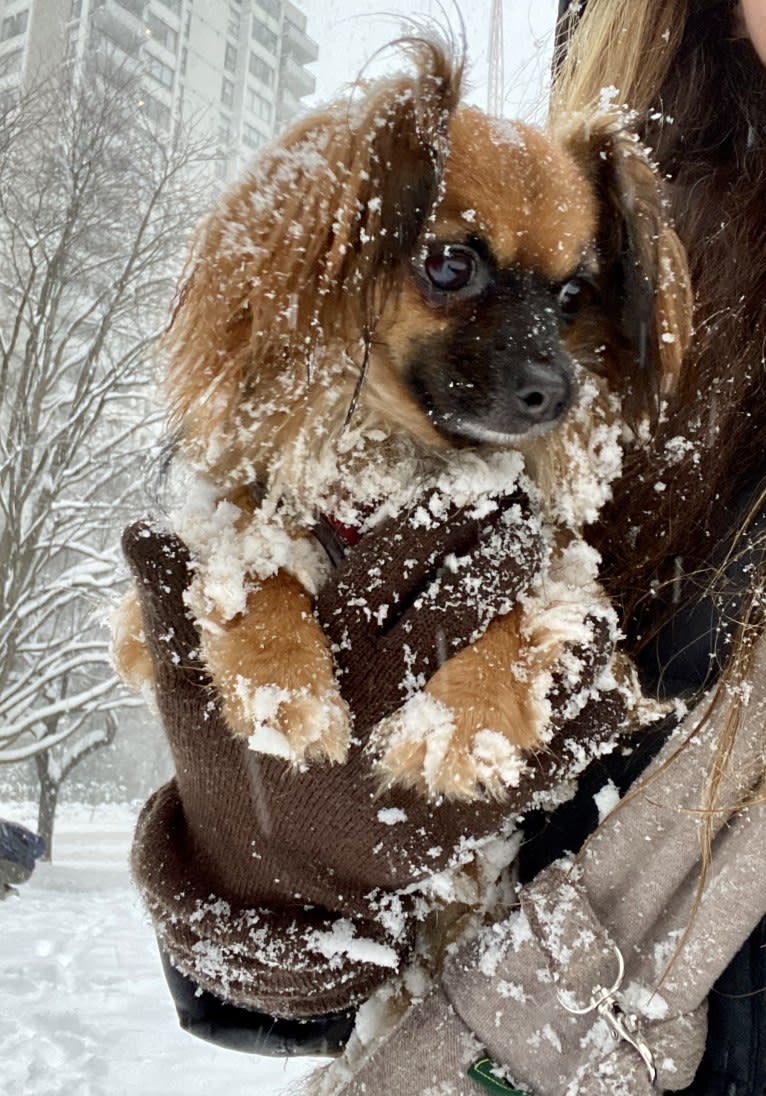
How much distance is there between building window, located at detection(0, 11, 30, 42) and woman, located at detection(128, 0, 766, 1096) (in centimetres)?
648

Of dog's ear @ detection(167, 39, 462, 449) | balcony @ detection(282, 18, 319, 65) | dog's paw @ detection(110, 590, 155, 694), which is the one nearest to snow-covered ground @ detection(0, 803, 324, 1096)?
dog's paw @ detection(110, 590, 155, 694)

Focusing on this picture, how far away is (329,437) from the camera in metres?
1.65

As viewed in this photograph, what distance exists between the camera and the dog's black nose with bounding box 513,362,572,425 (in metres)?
Answer: 1.50

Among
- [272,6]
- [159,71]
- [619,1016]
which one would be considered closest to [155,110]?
[159,71]

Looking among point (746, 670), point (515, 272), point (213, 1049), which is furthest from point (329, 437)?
point (213, 1049)

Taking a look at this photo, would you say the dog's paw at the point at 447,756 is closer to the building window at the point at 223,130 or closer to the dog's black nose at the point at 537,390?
the dog's black nose at the point at 537,390

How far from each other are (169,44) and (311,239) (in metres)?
7.30

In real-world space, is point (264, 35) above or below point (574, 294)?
above

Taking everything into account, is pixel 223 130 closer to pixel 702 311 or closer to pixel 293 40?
pixel 293 40

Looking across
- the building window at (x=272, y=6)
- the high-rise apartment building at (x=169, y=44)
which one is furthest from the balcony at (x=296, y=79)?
the building window at (x=272, y=6)

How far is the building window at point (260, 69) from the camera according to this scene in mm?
5949

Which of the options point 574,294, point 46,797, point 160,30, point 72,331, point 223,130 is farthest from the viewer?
point 46,797

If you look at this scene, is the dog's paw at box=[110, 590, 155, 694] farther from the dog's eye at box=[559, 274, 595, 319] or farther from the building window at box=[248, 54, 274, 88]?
the building window at box=[248, 54, 274, 88]

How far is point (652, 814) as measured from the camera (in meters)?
1.21
